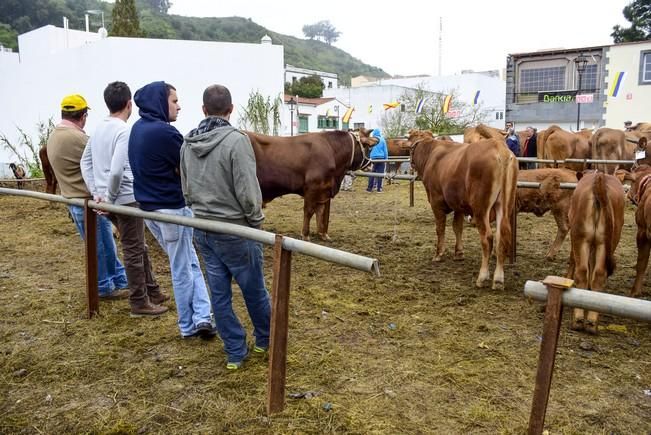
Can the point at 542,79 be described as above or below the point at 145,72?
Answer: above

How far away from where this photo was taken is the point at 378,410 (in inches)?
121

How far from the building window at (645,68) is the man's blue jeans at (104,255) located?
33542 mm

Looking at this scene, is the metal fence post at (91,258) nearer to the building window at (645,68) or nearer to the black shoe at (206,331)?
the black shoe at (206,331)

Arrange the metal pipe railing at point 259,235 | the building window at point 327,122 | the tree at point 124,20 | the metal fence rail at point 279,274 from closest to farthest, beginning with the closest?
the metal pipe railing at point 259,235 < the metal fence rail at point 279,274 < the tree at point 124,20 < the building window at point 327,122

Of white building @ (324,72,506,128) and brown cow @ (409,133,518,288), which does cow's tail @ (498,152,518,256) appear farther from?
white building @ (324,72,506,128)

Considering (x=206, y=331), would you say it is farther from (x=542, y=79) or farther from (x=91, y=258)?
(x=542, y=79)

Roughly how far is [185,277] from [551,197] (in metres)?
4.96

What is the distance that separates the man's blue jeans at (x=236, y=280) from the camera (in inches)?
132

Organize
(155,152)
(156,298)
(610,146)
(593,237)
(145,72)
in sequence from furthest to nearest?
(145,72) < (610,146) < (156,298) < (593,237) < (155,152)

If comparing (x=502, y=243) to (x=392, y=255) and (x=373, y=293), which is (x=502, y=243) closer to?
(x=373, y=293)

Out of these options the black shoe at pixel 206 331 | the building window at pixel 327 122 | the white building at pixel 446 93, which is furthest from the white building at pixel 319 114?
the black shoe at pixel 206 331

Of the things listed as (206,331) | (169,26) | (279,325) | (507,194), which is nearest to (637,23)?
(507,194)

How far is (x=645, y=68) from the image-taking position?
30.7 m

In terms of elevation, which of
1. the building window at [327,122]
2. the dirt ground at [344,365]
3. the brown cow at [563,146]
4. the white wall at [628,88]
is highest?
the white wall at [628,88]
